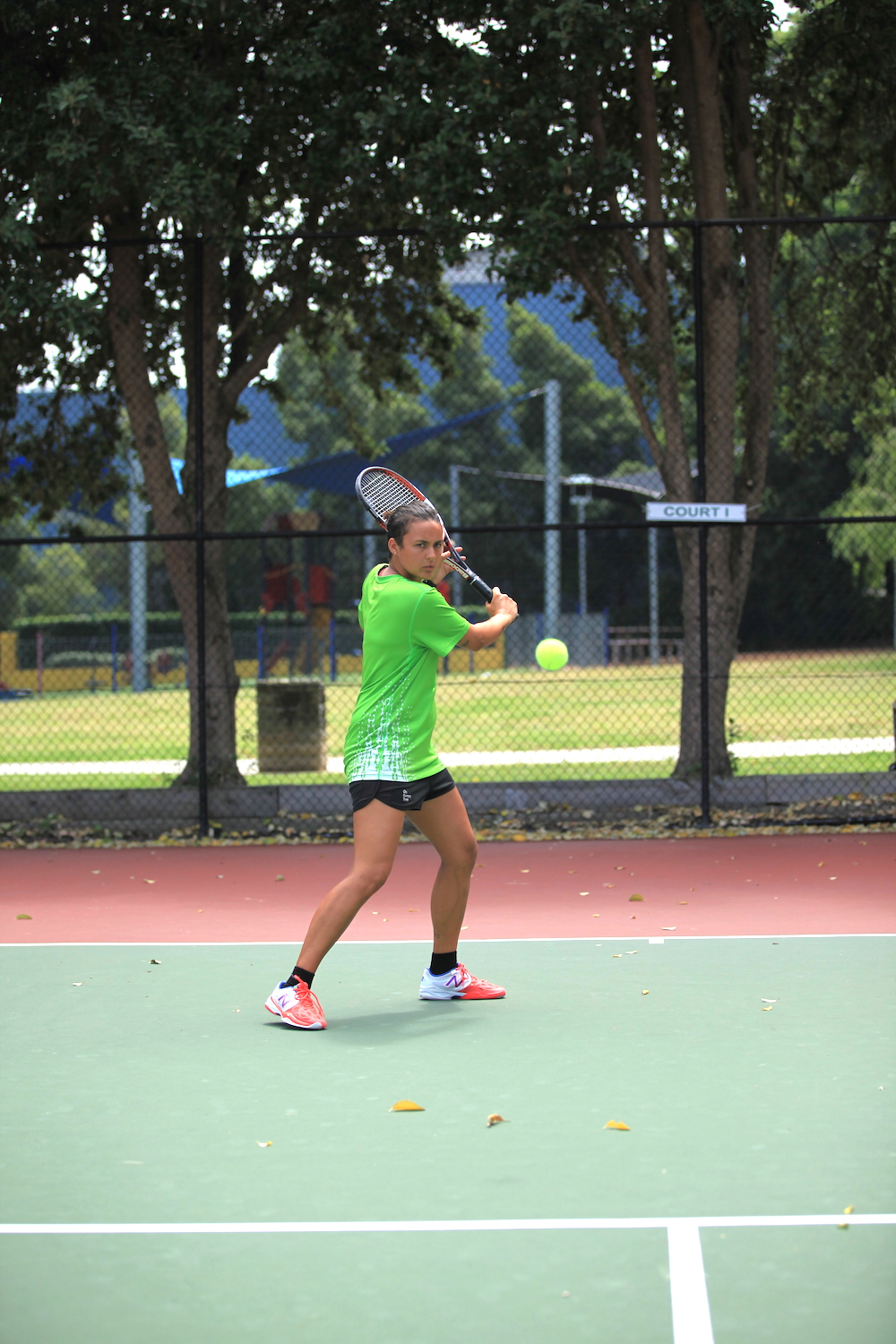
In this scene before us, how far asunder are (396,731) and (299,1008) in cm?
101

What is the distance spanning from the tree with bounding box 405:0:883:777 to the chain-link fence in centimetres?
5

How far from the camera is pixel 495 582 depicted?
1291 inches

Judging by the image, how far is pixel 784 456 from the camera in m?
41.5

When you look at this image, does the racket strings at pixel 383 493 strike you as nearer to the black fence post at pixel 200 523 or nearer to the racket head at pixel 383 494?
the racket head at pixel 383 494

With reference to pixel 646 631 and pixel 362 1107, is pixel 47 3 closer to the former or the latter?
pixel 362 1107

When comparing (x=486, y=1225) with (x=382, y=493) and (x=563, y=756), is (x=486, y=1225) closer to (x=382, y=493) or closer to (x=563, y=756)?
(x=382, y=493)

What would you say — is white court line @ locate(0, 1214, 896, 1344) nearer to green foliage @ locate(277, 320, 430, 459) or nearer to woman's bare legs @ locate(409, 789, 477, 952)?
woman's bare legs @ locate(409, 789, 477, 952)

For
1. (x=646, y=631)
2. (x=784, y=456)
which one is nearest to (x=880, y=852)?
(x=646, y=631)

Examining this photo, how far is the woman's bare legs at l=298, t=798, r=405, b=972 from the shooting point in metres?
5.17

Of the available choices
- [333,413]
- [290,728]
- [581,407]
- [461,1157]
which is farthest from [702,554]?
[333,413]

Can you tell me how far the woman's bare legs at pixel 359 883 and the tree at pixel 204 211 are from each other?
203 inches

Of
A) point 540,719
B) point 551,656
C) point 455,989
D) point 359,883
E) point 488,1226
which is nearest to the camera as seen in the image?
point 488,1226

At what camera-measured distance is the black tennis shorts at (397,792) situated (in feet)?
17.2

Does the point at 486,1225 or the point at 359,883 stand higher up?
the point at 359,883
